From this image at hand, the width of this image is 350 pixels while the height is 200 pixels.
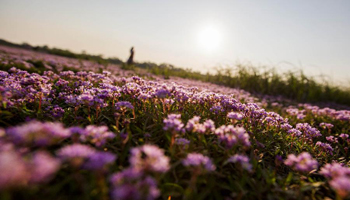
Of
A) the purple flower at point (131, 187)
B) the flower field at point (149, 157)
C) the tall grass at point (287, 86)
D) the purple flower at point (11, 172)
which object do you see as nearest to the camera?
the purple flower at point (11, 172)

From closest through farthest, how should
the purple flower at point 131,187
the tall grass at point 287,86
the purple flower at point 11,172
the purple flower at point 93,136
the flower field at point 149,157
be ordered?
the purple flower at point 11,172 < the purple flower at point 131,187 < the flower field at point 149,157 < the purple flower at point 93,136 < the tall grass at point 287,86

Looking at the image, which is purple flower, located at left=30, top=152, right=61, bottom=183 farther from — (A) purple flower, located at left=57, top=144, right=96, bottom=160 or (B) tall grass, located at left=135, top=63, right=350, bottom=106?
(B) tall grass, located at left=135, top=63, right=350, bottom=106

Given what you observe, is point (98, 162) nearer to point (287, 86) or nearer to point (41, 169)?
point (41, 169)

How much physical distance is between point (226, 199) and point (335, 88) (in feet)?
53.6

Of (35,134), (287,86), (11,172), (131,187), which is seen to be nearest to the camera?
(11,172)

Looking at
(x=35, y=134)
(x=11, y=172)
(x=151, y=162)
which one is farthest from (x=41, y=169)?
(x=151, y=162)

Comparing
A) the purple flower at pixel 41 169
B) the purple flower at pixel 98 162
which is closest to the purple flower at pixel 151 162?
the purple flower at pixel 98 162

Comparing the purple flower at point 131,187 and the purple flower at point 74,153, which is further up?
the purple flower at point 74,153

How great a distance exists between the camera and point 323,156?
368 centimetres

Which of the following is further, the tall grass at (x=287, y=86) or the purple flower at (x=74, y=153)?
the tall grass at (x=287, y=86)

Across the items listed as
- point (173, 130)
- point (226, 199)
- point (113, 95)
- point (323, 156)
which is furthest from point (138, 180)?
point (323, 156)

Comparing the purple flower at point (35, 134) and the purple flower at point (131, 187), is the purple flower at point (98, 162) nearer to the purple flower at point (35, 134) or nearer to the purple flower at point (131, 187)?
the purple flower at point (131, 187)

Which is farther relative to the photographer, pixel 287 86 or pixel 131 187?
pixel 287 86

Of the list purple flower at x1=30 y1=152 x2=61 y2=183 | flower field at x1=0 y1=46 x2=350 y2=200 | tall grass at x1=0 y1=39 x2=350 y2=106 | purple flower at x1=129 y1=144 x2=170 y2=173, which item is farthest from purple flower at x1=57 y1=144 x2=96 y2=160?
tall grass at x1=0 y1=39 x2=350 y2=106
